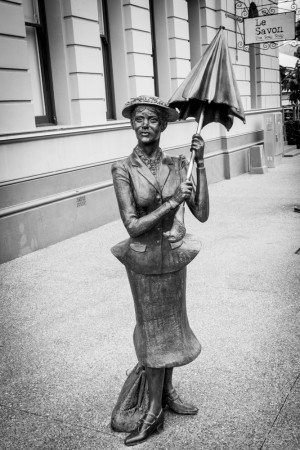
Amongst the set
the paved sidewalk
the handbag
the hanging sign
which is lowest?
the paved sidewalk

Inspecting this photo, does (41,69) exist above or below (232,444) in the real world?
above

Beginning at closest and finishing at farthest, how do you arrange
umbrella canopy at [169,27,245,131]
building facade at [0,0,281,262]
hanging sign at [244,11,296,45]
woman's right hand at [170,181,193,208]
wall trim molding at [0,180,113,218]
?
woman's right hand at [170,181,193,208] < umbrella canopy at [169,27,245,131] < wall trim molding at [0,180,113,218] < building facade at [0,0,281,262] < hanging sign at [244,11,296,45]

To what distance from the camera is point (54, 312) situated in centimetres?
512

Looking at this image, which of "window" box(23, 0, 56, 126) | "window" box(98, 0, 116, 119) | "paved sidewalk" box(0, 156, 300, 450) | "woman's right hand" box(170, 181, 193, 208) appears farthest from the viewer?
"window" box(98, 0, 116, 119)

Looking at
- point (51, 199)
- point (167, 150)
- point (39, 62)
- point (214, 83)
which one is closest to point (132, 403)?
point (214, 83)

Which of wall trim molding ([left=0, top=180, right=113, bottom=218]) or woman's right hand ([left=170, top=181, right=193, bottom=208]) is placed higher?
woman's right hand ([left=170, top=181, right=193, bottom=208])

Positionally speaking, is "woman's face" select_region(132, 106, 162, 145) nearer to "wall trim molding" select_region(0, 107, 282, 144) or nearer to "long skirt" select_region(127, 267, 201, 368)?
"long skirt" select_region(127, 267, 201, 368)

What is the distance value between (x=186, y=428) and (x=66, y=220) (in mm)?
5658

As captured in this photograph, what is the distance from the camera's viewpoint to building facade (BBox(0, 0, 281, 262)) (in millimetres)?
7285

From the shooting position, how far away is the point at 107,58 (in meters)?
10.4

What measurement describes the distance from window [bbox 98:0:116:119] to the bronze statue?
7.79 meters

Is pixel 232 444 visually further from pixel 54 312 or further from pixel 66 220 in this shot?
pixel 66 220

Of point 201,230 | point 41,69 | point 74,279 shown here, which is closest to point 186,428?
point 74,279

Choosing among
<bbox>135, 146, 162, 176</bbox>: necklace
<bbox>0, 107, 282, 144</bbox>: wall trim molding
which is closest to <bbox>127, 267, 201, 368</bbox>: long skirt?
<bbox>135, 146, 162, 176</bbox>: necklace
